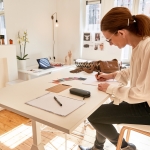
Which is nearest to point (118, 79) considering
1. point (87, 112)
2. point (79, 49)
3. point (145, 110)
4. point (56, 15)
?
point (145, 110)

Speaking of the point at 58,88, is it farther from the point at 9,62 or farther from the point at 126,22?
the point at 9,62

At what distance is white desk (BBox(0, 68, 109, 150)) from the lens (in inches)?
25.8

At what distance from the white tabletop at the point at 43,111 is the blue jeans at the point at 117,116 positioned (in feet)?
0.61

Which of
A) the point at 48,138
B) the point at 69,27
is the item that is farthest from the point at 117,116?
the point at 69,27

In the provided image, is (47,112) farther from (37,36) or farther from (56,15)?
(56,15)

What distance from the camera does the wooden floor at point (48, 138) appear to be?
5.22ft

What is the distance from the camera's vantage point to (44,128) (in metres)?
1.90

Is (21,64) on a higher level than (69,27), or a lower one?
lower

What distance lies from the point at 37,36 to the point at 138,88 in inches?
97.1

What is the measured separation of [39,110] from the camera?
751mm

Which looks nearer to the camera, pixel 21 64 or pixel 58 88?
A: pixel 58 88

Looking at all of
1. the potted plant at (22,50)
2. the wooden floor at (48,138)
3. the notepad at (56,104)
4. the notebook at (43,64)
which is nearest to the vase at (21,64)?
the potted plant at (22,50)

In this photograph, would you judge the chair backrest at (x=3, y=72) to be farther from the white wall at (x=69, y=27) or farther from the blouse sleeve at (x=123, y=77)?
the blouse sleeve at (x=123, y=77)

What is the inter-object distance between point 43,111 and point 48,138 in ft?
3.73
